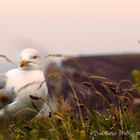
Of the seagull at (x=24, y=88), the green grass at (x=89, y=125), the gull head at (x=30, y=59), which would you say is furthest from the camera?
the gull head at (x=30, y=59)

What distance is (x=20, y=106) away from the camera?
523 centimetres

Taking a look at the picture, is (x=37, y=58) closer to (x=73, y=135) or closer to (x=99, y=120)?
(x=99, y=120)

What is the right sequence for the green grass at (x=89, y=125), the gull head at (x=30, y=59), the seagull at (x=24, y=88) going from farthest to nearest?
the gull head at (x=30, y=59) < the seagull at (x=24, y=88) < the green grass at (x=89, y=125)

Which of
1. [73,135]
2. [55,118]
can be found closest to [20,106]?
[55,118]

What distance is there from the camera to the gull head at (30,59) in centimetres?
541

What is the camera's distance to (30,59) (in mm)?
5473

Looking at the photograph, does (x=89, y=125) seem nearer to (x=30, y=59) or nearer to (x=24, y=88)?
(x=24, y=88)

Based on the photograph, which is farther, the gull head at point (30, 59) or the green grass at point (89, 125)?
the gull head at point (30, 59)

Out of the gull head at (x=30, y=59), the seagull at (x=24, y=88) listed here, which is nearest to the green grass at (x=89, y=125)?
the seagull at (x=24, y=88)

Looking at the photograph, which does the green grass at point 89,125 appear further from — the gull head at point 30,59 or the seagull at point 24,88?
the gull head at point 30,59

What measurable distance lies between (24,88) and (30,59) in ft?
1.57

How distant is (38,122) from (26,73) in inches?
26.8

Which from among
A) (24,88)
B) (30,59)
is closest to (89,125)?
(24,88)

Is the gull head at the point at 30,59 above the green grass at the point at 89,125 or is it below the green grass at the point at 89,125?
above
